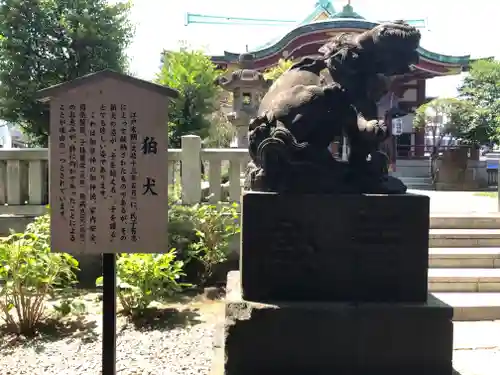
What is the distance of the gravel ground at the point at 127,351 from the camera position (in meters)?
3.44

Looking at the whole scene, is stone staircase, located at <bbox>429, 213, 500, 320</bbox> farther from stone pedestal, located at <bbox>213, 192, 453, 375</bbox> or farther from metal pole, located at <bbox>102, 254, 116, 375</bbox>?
metal pole, located at <bbox>102, 254, 116, 375</bbox>

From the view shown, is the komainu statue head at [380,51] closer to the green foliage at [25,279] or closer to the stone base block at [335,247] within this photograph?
the stone base block at [335,247]

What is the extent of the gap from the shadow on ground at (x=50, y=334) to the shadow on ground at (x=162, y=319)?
39cm

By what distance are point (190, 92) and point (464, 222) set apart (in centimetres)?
1047

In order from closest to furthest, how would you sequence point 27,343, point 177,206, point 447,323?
1. point 447,323
2. point 27,343
3. point 177,206

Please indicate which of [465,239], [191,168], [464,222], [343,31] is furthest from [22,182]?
[343,31]

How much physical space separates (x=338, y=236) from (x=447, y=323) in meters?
0.80

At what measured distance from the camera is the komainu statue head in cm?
292

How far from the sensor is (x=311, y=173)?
288cm

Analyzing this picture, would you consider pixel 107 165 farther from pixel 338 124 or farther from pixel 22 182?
pixel 22 182

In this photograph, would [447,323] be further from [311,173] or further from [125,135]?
[125,135]

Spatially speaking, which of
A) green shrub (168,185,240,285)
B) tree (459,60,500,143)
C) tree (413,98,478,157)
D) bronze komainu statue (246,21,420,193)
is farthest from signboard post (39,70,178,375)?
tree (413,98,478,157)

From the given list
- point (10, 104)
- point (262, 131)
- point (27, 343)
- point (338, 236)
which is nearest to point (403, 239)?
point (338, 236)

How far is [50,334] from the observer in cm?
412
